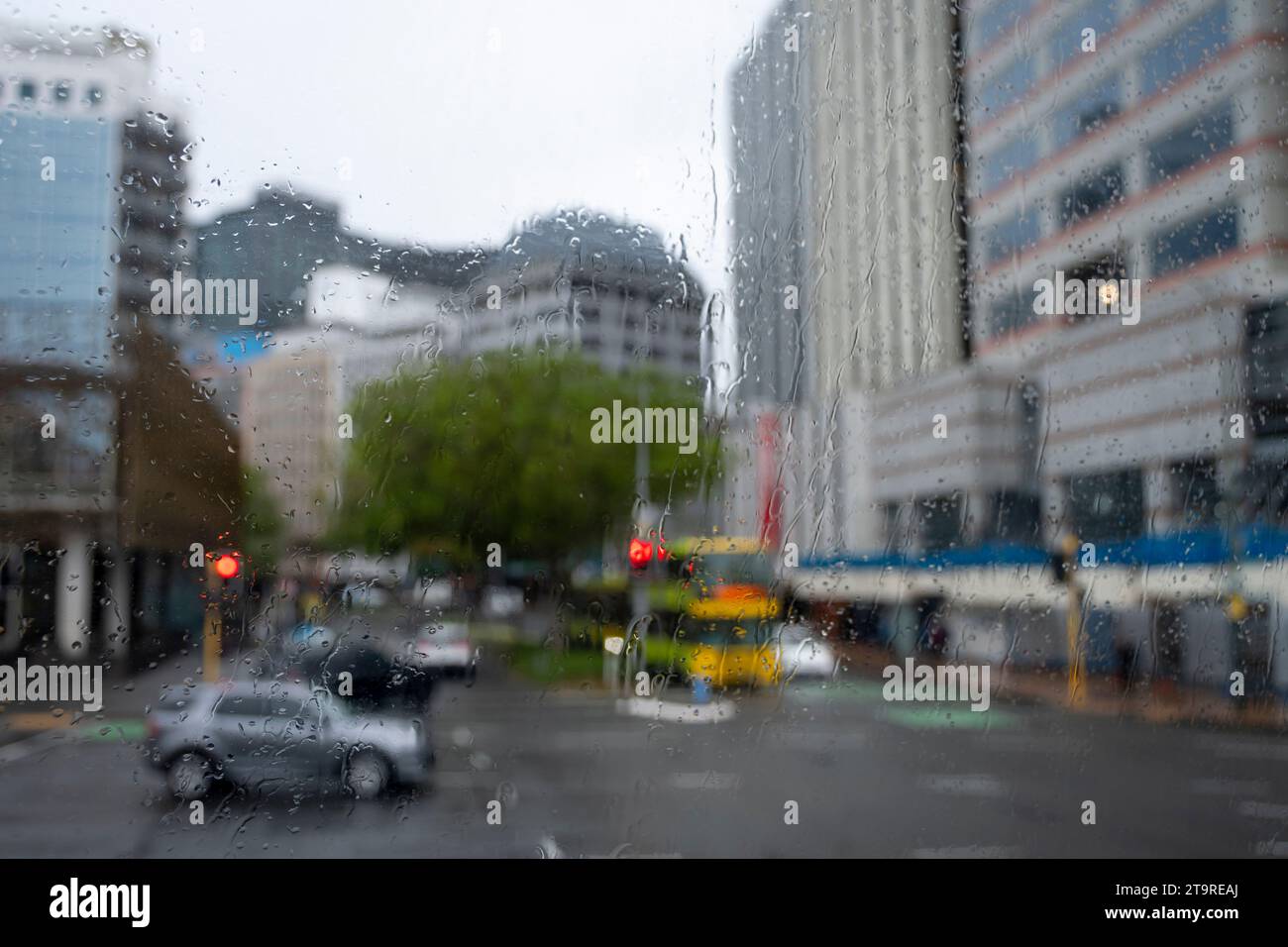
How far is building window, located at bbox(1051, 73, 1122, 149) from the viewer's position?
1800mm

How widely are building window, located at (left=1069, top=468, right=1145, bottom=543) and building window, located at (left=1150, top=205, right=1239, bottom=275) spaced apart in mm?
408

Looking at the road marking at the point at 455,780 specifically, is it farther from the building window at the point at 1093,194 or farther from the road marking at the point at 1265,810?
the building window at the point at 1093,194

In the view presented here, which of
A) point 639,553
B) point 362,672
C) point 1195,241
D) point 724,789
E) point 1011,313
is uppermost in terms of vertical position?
point 1195,241

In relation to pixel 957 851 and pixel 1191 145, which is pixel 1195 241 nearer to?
pixel 1191 145

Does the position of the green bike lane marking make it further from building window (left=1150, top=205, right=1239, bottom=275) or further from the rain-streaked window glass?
building window (left=1150, top=205, right=1239, bottom=275)

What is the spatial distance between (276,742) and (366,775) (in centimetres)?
17

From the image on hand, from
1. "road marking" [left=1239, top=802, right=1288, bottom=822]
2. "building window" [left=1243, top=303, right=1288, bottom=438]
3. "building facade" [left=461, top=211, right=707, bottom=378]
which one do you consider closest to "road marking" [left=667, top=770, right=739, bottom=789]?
"building facade" [left=461, top=211, right=707, bottom=378]

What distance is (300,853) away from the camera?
1.60 metres

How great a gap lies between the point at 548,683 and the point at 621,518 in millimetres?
315

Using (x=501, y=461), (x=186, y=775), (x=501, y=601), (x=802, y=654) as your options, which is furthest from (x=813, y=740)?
(x=186, y=775)

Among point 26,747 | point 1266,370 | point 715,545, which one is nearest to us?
point 26,747

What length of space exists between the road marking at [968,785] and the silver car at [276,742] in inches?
35.0

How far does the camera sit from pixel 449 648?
1599 mm
